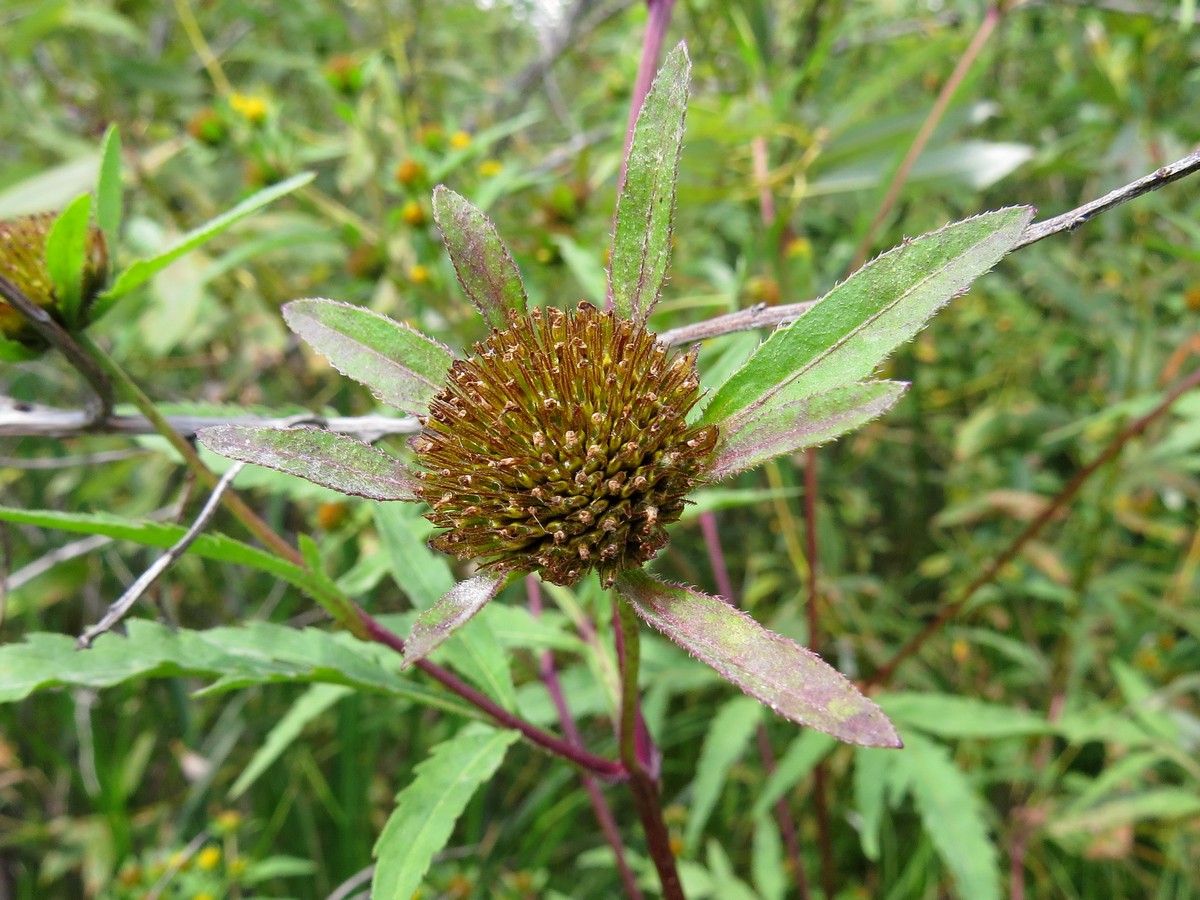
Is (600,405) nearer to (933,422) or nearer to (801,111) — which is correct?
(801,111)

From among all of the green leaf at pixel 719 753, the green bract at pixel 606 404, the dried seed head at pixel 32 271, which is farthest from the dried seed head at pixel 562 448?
the green leaf at pixel 719 753

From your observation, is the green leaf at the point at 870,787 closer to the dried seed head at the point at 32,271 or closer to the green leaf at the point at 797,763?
the green leaf at the point at 797,763

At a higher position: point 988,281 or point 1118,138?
point 1118,138

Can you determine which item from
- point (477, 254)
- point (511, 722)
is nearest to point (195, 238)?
point (477, 254)

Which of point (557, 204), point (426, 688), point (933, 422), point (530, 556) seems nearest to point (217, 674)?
point (426, 688)

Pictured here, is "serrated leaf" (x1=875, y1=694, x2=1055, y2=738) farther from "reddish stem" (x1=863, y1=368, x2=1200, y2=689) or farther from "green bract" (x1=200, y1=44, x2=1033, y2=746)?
"green bract" (x1=200, y1=44, x2=1033, y2=746)
